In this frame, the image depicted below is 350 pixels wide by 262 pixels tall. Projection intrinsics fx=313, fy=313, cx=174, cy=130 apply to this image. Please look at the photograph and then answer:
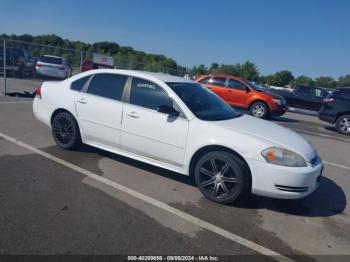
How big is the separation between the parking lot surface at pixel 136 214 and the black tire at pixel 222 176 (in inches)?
5.8

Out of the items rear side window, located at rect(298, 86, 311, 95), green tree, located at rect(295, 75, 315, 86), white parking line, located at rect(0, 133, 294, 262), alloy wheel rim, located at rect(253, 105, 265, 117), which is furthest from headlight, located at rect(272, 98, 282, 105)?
green tree, located at rect(295, 75, 315, 86)

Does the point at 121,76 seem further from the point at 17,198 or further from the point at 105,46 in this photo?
the point at 105,46

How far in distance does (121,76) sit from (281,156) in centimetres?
279

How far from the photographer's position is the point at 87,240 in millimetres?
3004

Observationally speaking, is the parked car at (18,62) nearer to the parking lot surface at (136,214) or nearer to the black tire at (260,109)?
the black tire at (260,109)

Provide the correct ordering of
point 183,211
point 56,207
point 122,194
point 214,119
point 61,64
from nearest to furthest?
point 56,207
point 183,211
point 122,194
point 214,119
point 61,64

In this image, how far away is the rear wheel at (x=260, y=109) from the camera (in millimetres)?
13492

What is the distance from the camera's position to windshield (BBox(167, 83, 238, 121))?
4508 mm

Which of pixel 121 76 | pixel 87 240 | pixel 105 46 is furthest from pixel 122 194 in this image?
pixel 105 46

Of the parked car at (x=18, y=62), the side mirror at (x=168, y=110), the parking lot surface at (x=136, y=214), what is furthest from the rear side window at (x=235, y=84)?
Result: the parked car at (x=18, y=62)

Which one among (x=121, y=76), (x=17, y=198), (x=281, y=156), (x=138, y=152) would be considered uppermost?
(x=121, y=76)

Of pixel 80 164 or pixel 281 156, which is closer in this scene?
pixel 281 156

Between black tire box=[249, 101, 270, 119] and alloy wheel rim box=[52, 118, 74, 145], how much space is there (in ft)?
32.0

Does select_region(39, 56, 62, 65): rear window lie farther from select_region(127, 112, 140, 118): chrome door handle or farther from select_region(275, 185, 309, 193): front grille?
select_region(275, 185, 309, 193): front grille
